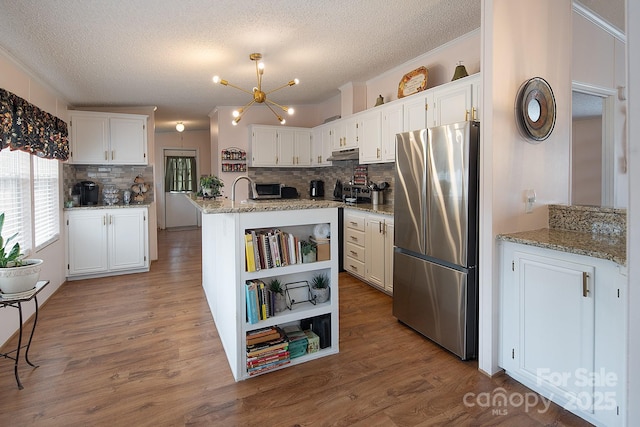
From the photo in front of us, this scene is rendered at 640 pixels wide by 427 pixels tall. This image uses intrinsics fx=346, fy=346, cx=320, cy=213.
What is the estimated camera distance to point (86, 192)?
190 inches

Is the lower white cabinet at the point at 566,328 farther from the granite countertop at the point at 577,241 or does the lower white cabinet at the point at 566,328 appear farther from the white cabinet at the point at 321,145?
the white cabinet at the point at 321,145

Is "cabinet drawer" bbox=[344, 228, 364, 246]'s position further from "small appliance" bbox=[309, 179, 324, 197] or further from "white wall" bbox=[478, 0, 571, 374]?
"white wall" bbox=[478, 0, 571, 374]

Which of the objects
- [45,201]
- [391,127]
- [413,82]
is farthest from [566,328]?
[45,201]

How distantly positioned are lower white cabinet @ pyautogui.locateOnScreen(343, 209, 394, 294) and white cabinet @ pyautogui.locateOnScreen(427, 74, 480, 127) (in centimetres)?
112

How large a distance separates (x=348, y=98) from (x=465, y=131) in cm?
273

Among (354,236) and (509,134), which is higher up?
(509,134)

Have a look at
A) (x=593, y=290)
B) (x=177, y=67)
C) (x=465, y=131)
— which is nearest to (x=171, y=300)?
(x=177, y=67)

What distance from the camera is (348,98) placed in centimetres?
480

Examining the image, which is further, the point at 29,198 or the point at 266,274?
the point at 29,198

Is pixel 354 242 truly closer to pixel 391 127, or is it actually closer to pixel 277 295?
pixel 391 127

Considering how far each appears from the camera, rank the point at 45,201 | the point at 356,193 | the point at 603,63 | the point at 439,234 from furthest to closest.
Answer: the point at 356,193 < the point at 45,201 < the point at 603,63 < the point at 439,234

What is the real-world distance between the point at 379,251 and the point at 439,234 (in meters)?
1.36

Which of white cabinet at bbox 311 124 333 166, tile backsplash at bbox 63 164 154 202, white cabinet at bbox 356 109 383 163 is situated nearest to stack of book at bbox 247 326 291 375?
white cabinet at bbox 356 109 383 163

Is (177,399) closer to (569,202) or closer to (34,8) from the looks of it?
(34,8)
